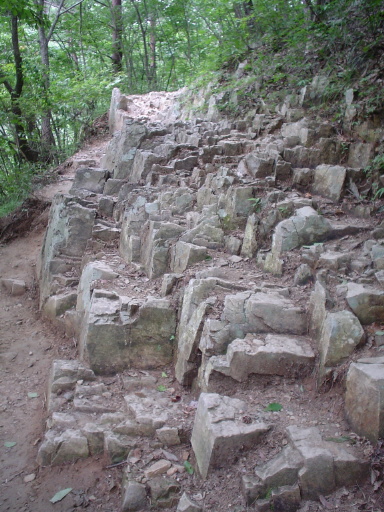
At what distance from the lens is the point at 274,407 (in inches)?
154

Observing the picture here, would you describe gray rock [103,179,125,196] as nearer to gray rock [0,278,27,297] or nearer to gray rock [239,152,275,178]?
gray rock [0,278,27,297]

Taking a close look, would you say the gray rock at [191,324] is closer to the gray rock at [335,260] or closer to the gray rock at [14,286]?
the gray rock at [335,260]

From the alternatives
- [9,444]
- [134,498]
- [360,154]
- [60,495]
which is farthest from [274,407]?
[360,154]

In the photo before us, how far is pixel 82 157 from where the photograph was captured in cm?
1429

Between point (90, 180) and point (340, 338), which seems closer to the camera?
point (340, 338)

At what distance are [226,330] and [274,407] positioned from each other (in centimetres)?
103

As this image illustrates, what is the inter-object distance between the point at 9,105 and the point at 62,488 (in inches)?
521

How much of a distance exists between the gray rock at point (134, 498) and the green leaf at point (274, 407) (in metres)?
1.38

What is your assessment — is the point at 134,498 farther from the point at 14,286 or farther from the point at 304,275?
the point at 14,286

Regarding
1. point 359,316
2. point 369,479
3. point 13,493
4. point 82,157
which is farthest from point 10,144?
point 369,479

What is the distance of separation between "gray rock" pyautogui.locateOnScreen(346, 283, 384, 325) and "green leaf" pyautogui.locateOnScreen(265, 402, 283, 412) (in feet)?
3.84

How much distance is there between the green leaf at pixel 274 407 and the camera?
390cm

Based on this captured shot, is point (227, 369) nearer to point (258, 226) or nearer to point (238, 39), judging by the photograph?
point (258, 226)

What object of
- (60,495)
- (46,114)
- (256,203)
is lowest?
(60,495)
